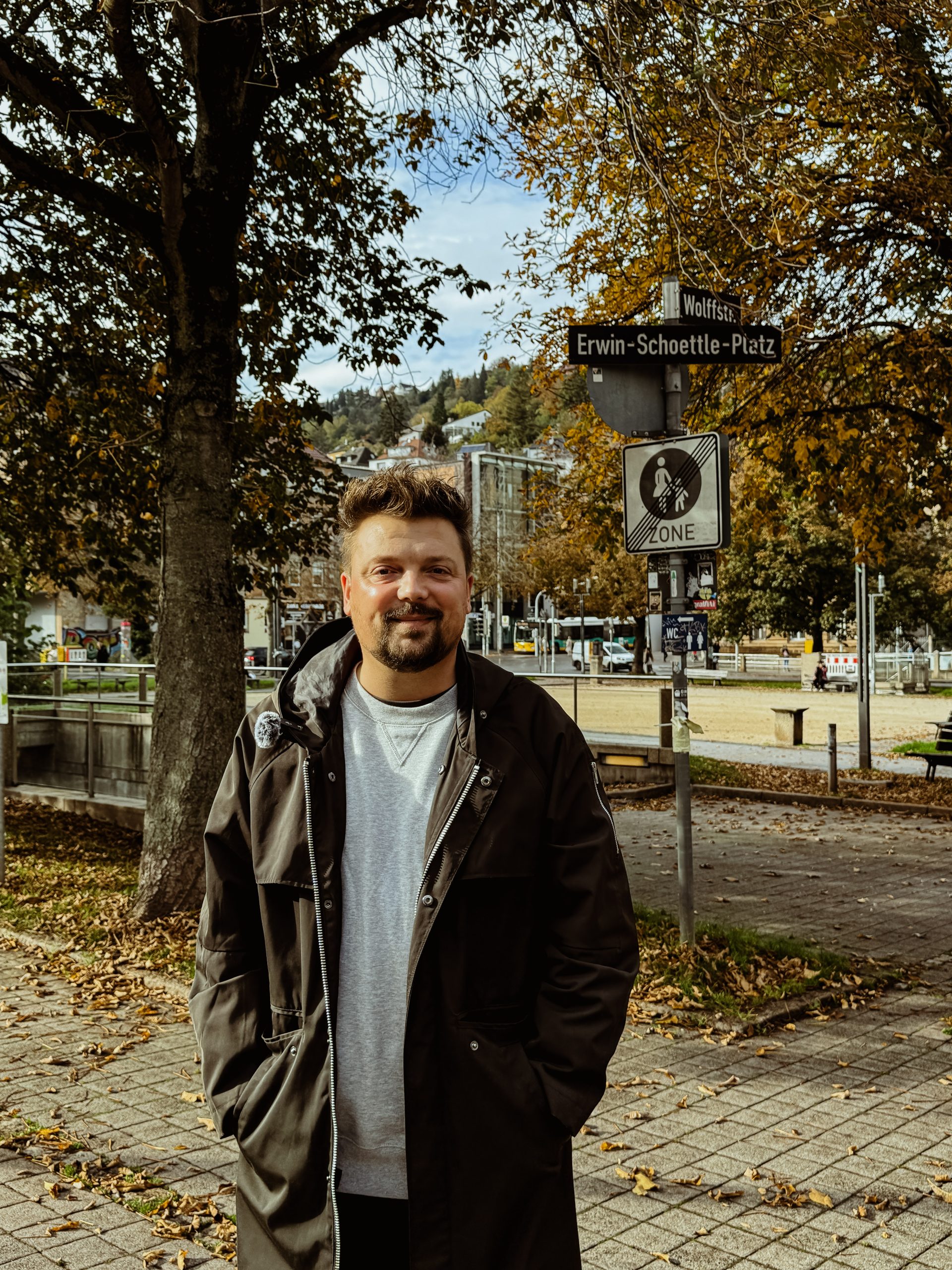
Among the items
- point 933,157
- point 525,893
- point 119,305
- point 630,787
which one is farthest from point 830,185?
point 525,893

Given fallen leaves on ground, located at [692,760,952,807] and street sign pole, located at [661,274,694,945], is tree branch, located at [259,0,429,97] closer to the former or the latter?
street sign pole, located at [661,274,694,945]

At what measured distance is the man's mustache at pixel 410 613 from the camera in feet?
7.76

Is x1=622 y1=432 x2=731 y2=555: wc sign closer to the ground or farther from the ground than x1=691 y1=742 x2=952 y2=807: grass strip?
farther from the ground

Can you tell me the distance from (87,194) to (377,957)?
738 cm

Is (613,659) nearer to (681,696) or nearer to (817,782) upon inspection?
(817,782)

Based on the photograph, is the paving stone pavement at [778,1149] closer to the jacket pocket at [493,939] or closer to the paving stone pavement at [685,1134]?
the paving stone pavement at [685,1134]

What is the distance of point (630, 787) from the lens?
1602 centimetres

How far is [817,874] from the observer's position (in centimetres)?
1036

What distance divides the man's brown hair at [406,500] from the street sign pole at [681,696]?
181 inches

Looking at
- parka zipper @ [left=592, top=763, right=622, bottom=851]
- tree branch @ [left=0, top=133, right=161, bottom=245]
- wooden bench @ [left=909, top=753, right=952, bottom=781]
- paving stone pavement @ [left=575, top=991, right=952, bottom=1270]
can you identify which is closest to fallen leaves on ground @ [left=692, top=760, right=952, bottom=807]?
wooden bench @ [left=909, top=753, right=952, bottom=781]

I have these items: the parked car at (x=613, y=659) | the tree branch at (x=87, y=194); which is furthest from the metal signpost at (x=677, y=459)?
the parked car at (x=613, y=659)

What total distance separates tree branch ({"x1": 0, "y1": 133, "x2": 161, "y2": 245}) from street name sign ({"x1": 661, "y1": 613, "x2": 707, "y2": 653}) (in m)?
4.29

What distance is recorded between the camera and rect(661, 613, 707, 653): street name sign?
272 inches

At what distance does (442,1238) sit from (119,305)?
34.9 ft
